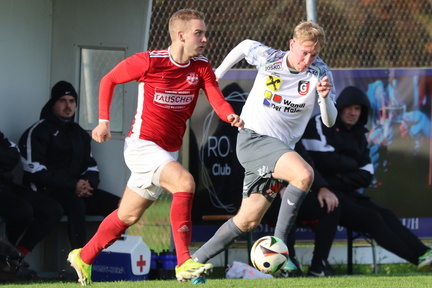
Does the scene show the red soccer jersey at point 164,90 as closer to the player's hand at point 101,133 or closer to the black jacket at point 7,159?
the player's hand at point 101,133

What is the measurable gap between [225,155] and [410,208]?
2135 mm

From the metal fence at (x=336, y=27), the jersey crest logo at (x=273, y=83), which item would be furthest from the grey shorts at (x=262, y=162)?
the metal fence at (x=336, y=27)

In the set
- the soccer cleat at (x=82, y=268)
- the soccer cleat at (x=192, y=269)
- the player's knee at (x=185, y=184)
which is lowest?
the soccer cleat at (x=82, y=268)

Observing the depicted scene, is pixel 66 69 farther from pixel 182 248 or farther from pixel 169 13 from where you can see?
pixel 182 248

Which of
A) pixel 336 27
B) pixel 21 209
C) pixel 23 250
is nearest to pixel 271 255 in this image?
pixel 21 209

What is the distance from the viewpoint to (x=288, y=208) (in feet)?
23.1

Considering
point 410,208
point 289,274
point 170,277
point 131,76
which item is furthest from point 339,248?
point 131,76

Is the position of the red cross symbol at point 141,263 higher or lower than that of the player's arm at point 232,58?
lower

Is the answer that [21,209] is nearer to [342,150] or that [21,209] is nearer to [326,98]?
[326,98]

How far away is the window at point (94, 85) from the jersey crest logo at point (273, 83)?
8.88 ft

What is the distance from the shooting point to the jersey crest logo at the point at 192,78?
7.11 m

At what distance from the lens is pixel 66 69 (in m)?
9.73

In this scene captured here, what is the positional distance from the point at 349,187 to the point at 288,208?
8.88 feet

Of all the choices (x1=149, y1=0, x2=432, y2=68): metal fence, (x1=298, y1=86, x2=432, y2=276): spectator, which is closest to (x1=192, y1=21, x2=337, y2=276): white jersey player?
(x1=298, y1=86, x2=432, y2=276): spectator
